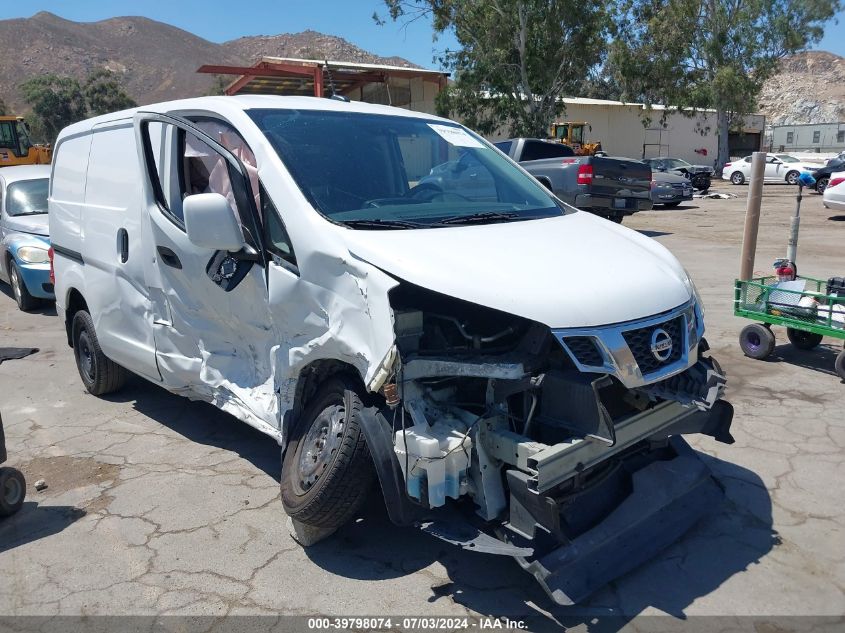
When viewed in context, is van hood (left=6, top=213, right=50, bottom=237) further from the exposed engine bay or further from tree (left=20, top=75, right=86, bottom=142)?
tree (left=20, top=75, right=86, bottom=142)

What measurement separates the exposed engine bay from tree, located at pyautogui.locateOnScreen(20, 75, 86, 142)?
218ft

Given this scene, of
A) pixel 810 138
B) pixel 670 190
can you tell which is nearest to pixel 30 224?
pixel 670 190

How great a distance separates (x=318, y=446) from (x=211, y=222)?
1211 millimetres

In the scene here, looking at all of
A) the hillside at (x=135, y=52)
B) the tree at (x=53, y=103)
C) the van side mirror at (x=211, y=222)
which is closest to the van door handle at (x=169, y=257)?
the van side mirror at (x=211, y=222)

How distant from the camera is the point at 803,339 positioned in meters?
6.48

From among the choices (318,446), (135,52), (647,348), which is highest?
(135,52)

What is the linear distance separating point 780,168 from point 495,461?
3689cm

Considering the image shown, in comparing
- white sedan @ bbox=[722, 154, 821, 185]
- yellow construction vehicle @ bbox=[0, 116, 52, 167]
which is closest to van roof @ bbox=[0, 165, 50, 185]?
yellow construction vehicle @ bbox=[0, 116, 52, 167]

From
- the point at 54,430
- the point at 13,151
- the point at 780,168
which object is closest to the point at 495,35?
the point at 780,168

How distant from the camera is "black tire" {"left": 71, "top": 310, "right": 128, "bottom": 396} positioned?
5.61 meters

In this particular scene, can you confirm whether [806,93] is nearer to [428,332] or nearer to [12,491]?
[428,332]

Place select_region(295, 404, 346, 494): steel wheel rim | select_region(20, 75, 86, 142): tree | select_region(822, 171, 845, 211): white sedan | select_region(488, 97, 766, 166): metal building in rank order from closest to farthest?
select_region(295, 404, 346, 494): steel wheel rim → select_region(822, 171, 845, 211): white sedan → select_region(488, 97, 766, 166): metal building → select_region(20, 75, 86, 142): tree

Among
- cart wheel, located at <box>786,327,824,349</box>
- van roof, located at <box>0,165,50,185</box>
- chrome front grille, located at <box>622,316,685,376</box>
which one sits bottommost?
cart wheel, located at <box>786,327,824,349</box>

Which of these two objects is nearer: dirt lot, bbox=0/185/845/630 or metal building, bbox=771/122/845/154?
dirt lot, bbox=0/185/845/630
